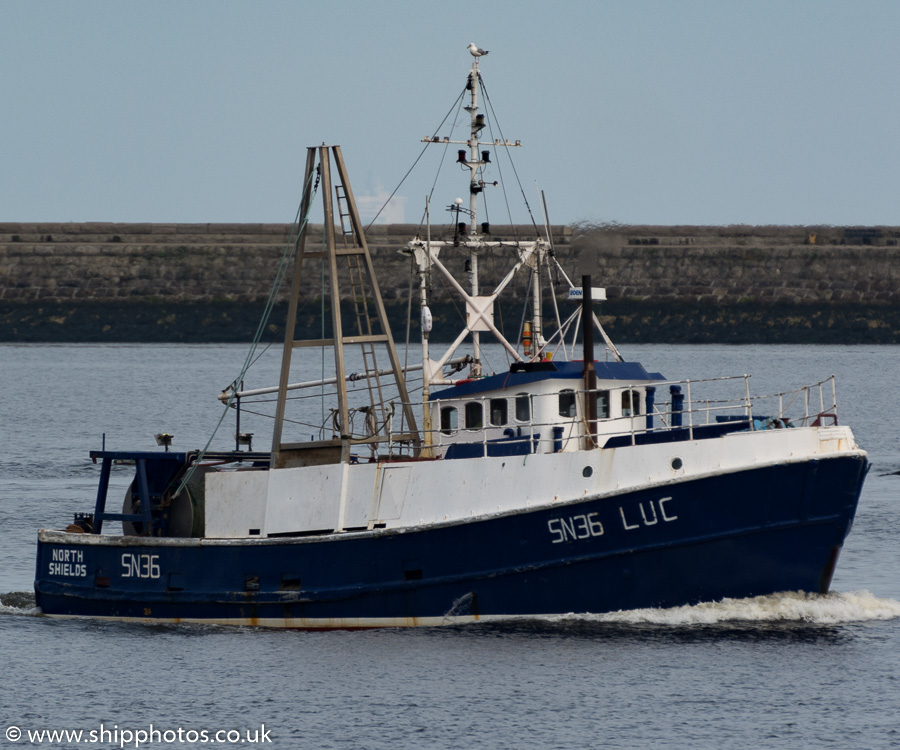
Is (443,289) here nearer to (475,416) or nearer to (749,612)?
(475,416)

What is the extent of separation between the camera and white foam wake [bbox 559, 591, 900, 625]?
21328 millimetres

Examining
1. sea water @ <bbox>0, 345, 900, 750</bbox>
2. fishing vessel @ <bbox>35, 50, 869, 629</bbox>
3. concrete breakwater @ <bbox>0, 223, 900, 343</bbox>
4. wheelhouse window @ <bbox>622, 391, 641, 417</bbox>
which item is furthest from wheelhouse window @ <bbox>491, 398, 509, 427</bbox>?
concrete breakwater @ <bbox>0, 223, 900, 343</bbox>

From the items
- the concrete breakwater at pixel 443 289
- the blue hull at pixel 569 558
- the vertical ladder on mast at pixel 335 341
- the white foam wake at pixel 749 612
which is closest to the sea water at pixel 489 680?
the white foam wake at pixel 749 612

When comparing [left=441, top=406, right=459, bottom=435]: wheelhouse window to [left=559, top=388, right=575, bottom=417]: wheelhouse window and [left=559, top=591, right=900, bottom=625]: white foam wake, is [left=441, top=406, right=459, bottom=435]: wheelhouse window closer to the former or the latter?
[left=559, top=388, right=575, bottom=417]: wheelhouse window

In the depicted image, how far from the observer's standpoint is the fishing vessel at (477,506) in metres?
20.9

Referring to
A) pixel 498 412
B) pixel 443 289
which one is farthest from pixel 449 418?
pixel 443 289

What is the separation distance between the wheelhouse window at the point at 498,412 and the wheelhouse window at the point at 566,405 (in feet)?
2.73

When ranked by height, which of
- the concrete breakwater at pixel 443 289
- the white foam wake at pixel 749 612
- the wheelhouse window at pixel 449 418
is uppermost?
the concrete breakwater at pixel 443 289

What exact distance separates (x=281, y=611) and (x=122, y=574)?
9.32ft

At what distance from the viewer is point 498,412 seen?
902 inches

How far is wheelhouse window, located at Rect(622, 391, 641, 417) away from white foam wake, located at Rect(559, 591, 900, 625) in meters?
3.06

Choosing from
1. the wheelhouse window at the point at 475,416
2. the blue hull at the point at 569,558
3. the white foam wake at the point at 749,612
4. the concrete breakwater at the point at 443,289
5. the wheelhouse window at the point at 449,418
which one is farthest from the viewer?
the concrete breakwater at the point at 443,289

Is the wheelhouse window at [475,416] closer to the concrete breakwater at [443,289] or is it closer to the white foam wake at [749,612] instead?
the white foam wake at [749,612]

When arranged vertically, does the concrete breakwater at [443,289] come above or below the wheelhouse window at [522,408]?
above
